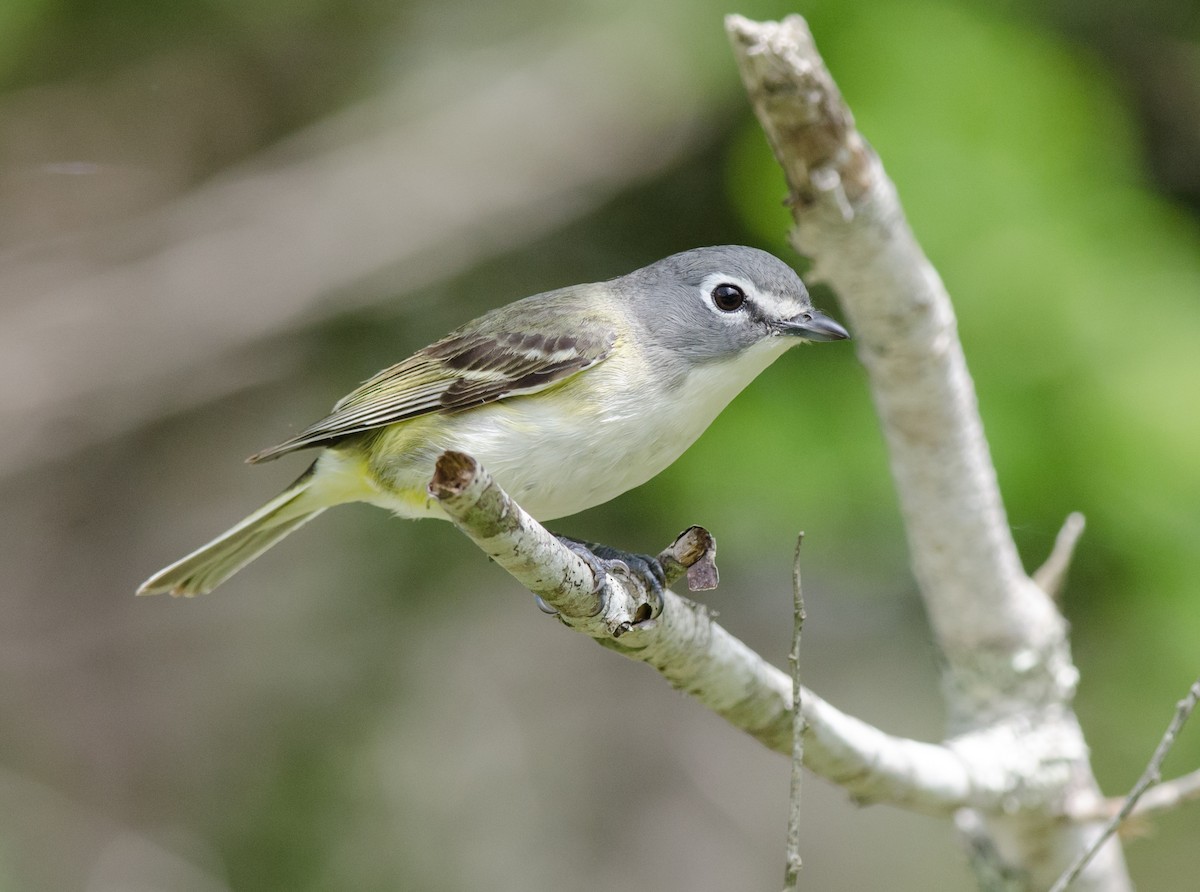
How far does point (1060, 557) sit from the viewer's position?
11.6ft

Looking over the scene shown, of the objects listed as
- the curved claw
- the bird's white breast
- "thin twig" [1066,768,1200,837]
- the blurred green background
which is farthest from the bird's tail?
"thin twig" [1066,768,1200,837]

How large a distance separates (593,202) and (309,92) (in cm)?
176

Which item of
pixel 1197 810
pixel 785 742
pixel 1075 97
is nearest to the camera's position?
pixel 785 742

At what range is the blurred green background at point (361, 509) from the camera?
4.92 m

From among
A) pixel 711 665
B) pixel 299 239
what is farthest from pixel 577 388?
pixel 299 239

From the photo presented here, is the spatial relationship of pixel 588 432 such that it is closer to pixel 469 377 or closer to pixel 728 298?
pixel 469 377

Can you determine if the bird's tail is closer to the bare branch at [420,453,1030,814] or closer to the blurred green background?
the bare branch at [420,453,1030,814]

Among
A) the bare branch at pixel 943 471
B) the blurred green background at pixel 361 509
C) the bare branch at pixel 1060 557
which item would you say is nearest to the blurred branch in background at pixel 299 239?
the blurred green background at pixel 361 509

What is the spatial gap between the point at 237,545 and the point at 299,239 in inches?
99.1

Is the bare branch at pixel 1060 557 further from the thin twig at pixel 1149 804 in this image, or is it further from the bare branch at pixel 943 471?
the thin twig at pixel 1149 804

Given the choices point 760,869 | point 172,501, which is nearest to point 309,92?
point 172,501

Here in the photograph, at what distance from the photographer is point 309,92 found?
6.00m

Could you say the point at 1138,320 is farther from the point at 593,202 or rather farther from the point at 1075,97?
the point at 593,202

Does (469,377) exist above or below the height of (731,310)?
above
